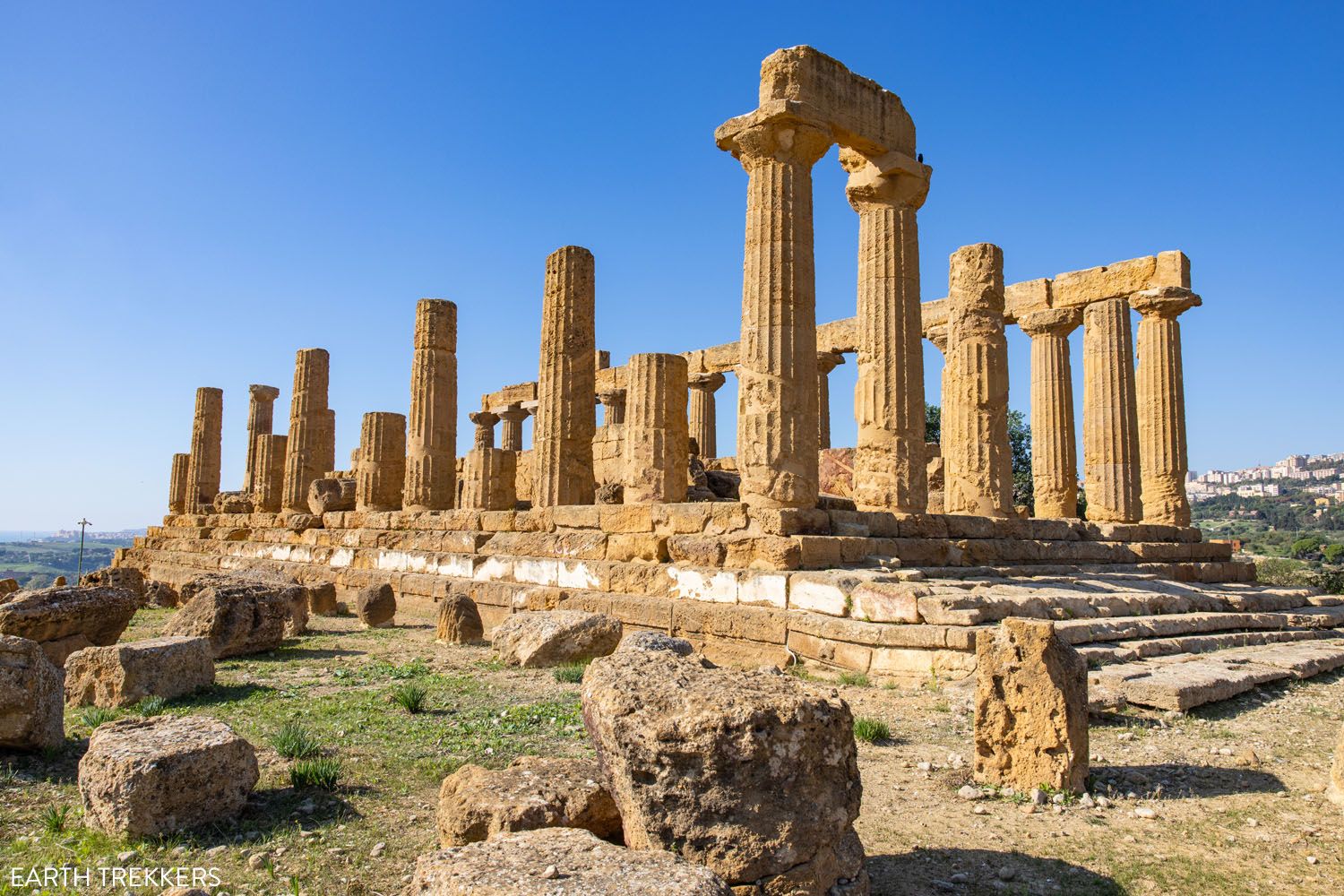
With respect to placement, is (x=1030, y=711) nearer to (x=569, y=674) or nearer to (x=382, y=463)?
(x=569, y=674)

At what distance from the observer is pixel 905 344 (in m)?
12.5

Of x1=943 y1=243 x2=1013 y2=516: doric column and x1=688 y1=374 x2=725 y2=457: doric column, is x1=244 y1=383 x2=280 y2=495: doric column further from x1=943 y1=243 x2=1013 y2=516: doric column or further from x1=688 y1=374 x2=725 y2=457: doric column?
x1=943 y1=243 x2=1013 y2=516: doric column

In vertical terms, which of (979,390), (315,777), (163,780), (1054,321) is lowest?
(315,777)

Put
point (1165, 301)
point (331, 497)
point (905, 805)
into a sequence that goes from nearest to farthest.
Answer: point (905, 805), point (1165, 301), point (331, 497)

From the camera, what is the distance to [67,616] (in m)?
9.08

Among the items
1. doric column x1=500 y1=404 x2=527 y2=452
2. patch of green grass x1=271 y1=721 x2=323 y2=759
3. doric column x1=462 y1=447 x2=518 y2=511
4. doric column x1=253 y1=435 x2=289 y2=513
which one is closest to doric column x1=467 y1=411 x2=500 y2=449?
doric column x1=500 y1=404 x2=527 y2=452

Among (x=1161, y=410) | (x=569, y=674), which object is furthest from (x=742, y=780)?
(x=1161, y=410)

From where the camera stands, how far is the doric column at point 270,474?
2383cm

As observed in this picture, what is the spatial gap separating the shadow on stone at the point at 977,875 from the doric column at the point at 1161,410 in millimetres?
15795

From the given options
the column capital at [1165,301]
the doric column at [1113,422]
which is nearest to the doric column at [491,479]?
the doric column at [1113,422]

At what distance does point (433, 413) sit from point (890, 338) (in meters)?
9.12

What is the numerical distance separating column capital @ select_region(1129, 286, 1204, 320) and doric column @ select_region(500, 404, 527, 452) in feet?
56.1

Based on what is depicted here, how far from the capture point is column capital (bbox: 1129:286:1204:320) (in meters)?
17.5

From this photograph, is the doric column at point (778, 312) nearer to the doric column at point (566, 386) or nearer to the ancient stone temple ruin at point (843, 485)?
the ancient stone temple ruin at point (843, 485)
